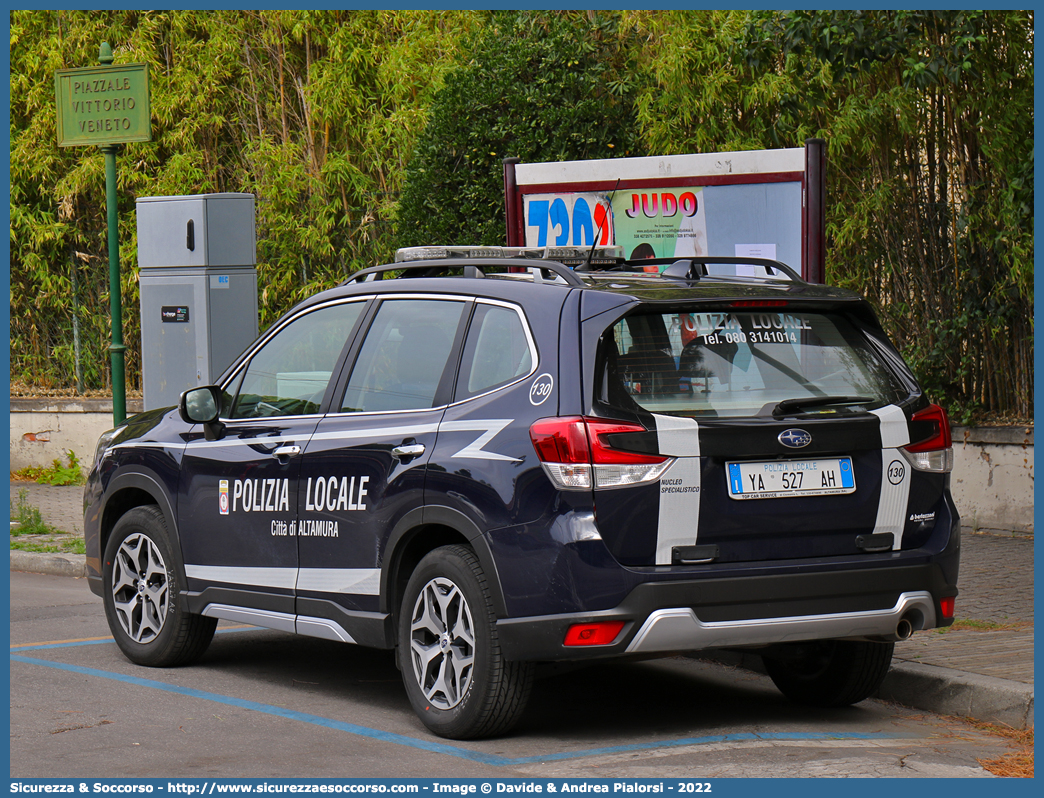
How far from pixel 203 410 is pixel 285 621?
119 cm

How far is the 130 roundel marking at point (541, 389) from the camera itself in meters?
5.66

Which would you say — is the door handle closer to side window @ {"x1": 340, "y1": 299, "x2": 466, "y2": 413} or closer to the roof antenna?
side window @ {"x1": 340, "y1": 299, "x2": 466, "y2": 413}

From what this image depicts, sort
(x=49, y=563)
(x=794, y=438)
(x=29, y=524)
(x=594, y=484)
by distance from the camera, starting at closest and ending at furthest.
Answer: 1. (x=594, y=484)
2. (x=794, y=438)
3. (x=49, y=563)
4. (x=29, y=524)

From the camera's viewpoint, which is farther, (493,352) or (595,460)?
(493,352)

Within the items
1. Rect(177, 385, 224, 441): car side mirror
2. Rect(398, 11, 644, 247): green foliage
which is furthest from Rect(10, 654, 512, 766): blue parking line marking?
Rect(398, 11, 644, 247): green foliage

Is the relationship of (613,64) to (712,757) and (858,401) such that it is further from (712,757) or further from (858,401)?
(712,757)

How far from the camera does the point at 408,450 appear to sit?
6.13 meters

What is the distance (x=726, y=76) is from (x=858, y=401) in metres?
6.20

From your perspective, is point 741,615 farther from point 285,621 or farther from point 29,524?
point 29,524

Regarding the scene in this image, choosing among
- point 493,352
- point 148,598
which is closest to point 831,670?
point 493,352

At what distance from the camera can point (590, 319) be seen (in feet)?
18.8

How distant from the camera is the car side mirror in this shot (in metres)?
7.27

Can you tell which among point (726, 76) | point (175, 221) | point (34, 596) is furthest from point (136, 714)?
point (726, 76)

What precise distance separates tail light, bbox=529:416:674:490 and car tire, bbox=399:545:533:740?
0.60 meters
